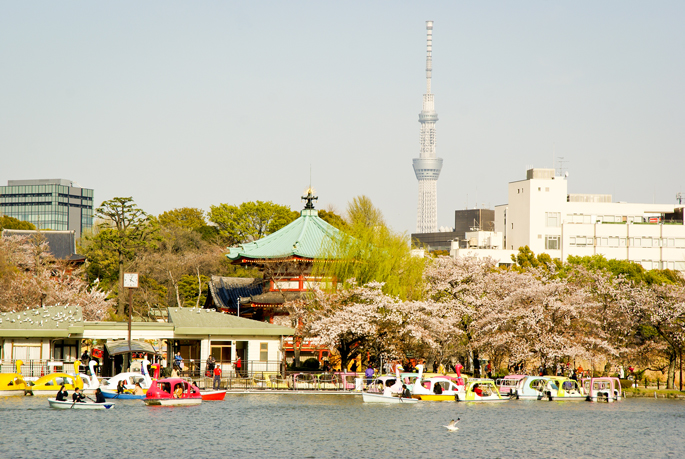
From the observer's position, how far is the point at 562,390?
50.8 metres

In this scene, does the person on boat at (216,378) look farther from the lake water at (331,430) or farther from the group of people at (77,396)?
the group of people at (77,396)

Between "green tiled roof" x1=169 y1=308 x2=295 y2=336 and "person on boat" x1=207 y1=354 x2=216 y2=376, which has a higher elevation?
"green tiled roof" x1=169 y1=308 x2=295 y2=336

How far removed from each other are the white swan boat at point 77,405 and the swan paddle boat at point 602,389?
2914cm

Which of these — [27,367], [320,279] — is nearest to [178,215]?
[320,279]

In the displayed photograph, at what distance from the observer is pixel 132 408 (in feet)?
138

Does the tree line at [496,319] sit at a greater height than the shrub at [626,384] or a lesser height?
greater

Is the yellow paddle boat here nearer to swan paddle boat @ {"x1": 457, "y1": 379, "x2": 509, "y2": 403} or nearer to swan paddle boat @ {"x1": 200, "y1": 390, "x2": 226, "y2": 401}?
swan paddle boat @ {"x1": 200, "y1": 390, "x2": 226, "y2": 401}

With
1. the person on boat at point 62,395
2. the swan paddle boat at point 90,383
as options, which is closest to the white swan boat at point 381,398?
the swan paddle boat at point 90,383

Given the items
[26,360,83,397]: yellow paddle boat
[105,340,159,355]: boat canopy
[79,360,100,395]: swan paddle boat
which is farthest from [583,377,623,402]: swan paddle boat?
[26,360,83,397]: yellow paddle boat

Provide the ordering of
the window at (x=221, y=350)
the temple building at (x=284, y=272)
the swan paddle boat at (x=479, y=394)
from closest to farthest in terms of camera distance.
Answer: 1. the swan paddle boat at (x=479, y=394)
2. the window at (x=221, y=350)
3. the temple building at (x=284, y=272)

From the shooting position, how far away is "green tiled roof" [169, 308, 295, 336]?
53812 mm

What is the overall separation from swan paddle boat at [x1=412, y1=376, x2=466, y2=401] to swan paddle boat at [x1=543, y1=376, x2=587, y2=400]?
636cm

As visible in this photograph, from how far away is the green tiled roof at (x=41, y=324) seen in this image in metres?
49.9

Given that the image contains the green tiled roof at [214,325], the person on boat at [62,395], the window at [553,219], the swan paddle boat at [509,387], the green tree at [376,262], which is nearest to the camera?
the person on boat at [62,395]
